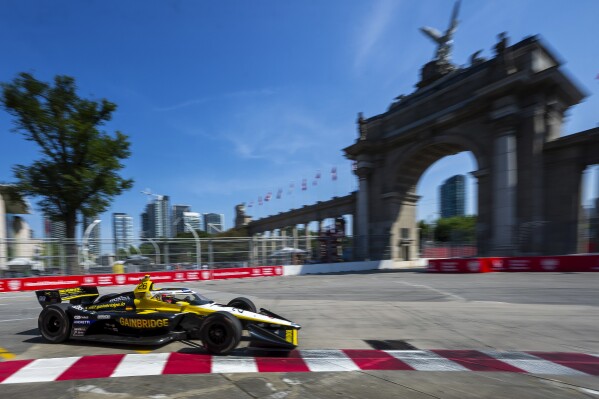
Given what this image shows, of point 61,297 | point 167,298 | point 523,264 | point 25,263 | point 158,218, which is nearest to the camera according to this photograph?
point 167,298

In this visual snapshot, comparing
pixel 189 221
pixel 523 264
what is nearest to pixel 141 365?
pixel 523 264

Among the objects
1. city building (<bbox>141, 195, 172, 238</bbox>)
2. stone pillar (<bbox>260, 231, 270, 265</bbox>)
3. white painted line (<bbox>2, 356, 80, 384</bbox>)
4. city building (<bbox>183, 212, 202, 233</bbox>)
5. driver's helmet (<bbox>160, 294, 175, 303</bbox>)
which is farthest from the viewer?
city building (<bbox>141, 195, 172, 238</bbox>)

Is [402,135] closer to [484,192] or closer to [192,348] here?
[484,192]

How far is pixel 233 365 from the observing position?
16.4 feet

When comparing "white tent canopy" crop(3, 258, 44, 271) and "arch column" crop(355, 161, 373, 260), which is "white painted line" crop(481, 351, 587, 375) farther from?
"arch column" crop(355, 161, 373, 260)

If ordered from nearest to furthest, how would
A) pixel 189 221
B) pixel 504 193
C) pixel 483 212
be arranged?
pixel 504 193
pixel 483 212
pixel 189 221

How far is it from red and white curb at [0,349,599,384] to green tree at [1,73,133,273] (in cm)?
2128

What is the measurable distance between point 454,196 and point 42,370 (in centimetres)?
15517

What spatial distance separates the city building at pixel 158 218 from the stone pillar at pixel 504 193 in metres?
31.3

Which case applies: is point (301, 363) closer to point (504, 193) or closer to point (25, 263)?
point (25, 263)

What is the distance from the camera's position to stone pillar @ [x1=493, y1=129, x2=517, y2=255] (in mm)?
22125

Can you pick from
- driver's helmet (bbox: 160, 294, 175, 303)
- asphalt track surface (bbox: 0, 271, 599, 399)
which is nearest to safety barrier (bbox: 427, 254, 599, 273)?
asphalt track surface (bbox: 0, 271, 599, 399)

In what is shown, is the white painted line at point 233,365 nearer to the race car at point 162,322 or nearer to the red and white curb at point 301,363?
the red and white curb at point 301,363

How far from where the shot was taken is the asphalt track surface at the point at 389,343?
13.6ft
